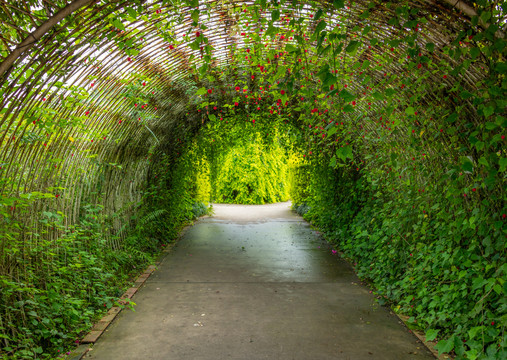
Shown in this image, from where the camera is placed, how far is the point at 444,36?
3109 millimetres

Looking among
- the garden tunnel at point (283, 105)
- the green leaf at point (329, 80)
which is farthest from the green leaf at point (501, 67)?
the green leaf at point (329, 80)

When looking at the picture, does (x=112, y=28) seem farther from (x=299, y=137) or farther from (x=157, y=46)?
(x=299, y=137)

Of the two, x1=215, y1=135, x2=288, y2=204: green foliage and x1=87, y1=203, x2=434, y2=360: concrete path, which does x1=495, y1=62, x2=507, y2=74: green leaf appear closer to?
x1=87, y1=203, x2=434, y2=360: concrete path

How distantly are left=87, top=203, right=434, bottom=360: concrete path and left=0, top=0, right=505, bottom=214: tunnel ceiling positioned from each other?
1.53 meters

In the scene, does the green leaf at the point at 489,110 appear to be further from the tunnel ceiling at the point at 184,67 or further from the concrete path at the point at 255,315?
the concrete path at the point at 255,315

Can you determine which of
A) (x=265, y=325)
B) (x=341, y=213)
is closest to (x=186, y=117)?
(x=341, y=213)

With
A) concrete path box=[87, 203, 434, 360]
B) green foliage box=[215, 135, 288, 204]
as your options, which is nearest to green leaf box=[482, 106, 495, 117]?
concrete path box=[87, 203, 434, 360]

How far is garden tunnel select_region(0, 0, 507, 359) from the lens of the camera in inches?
105

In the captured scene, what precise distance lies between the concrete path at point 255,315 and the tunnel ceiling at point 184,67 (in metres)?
1.53

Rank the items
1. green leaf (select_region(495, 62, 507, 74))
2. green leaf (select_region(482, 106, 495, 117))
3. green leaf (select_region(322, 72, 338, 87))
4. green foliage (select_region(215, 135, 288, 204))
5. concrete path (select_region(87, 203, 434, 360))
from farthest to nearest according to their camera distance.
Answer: green foliage (select_region(215, 135, 288, 204)) → concrete path (select_region(87, 203, 434, 360)) → green leaf (select_region(482, 106, 495, 117)) → green leaf (select_region(495, 62, 507, 74)) → green leaf (select_region(322, 72, 338, 87))

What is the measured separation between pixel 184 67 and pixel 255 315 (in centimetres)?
359

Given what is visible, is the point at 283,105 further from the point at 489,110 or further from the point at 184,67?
the point at 184,67

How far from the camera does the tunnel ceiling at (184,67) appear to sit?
256cm

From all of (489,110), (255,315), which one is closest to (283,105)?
(489,110)
